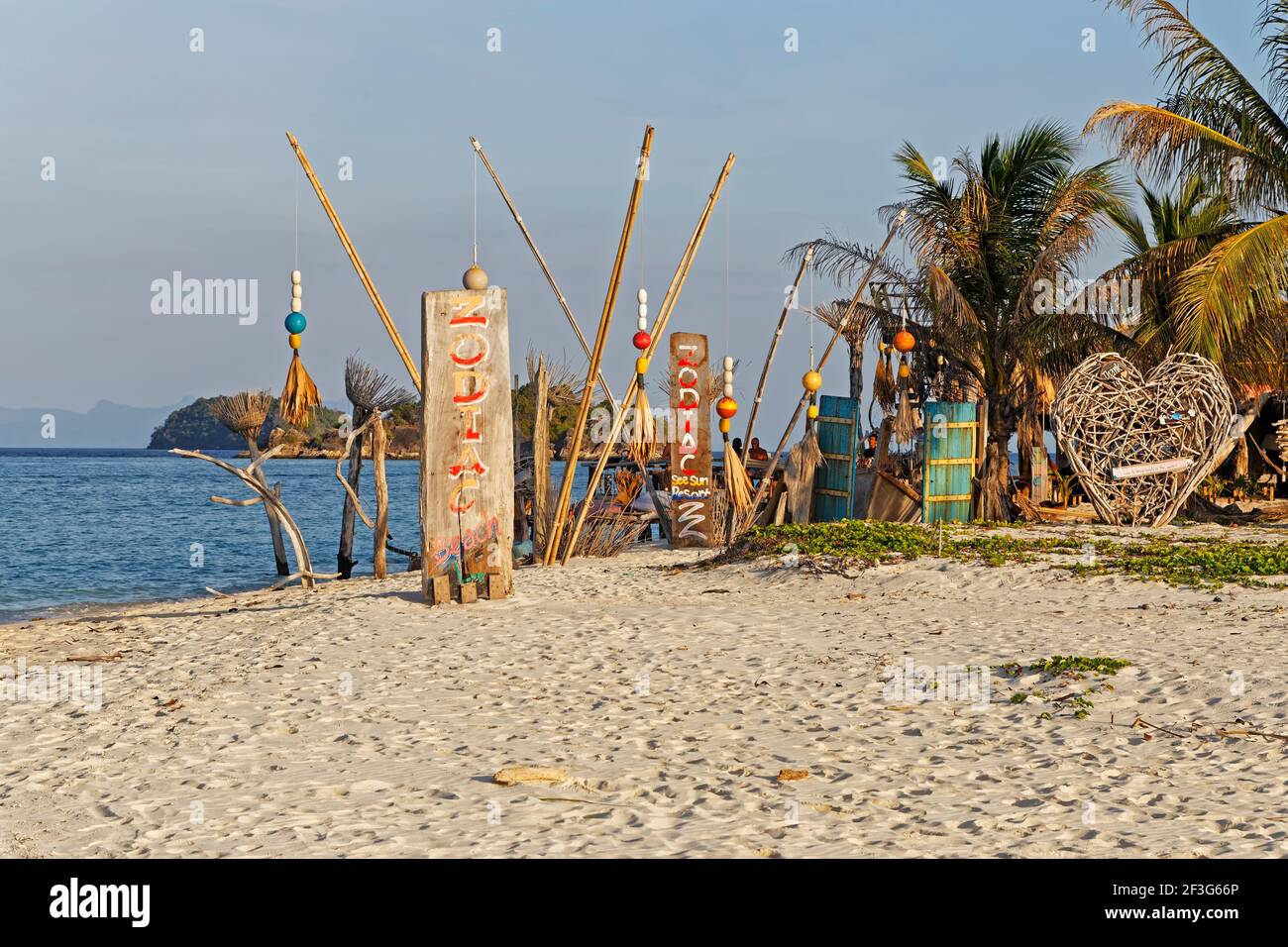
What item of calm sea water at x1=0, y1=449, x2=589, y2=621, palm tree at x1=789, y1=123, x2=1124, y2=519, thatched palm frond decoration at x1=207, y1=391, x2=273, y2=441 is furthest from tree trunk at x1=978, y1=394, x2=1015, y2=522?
calm sea water at x1=0, y1=449, x2=589, y2=621

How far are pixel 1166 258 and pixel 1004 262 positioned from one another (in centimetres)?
245

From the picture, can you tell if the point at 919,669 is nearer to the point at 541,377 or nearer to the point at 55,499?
the point at 541,377

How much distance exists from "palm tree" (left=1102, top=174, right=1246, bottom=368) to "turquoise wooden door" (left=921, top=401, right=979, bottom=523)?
9.75ft

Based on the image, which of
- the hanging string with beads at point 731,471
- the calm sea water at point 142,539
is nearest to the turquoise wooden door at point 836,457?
the hanging string with beads at point 731,471

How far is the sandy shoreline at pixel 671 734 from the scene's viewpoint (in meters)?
5.36

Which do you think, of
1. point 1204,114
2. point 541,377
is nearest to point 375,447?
point 541,377

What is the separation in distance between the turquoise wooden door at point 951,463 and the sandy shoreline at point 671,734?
543cm

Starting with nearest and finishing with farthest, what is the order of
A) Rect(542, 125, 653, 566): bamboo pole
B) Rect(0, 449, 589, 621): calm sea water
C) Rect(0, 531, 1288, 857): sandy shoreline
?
Rect(0, 531, 1288, 857): sandy shoreline < Rect(542, 125, 653, 566): bamboo pole < Rect(0, 449, 589, 621): calm sea water

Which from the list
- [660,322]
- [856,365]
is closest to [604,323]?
[660,322]

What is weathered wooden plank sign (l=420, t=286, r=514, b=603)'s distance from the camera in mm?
11852
